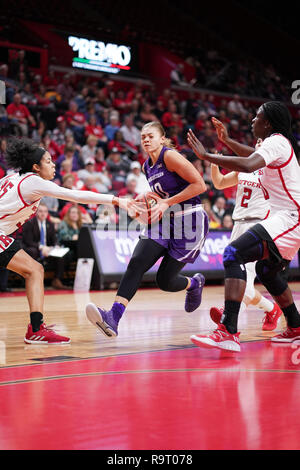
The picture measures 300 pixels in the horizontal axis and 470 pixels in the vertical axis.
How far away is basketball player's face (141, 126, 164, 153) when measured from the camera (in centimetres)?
568

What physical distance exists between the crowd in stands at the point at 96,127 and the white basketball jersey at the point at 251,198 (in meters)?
5.82

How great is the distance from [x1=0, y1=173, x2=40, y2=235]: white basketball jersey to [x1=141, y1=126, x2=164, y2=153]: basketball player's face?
0.99m

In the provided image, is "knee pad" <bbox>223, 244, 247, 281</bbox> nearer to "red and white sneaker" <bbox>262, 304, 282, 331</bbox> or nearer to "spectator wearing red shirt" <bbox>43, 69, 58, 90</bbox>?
"red and white sneaker" <bbox>262, 304, 282, 331</bbox>

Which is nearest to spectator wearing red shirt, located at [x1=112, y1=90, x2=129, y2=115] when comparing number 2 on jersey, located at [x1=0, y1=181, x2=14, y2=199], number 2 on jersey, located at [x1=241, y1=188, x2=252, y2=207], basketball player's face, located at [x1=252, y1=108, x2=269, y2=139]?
number 2 on jersey, located at [x1=241, y1=188, x2=252, y2=207]

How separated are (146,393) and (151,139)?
8.45ft

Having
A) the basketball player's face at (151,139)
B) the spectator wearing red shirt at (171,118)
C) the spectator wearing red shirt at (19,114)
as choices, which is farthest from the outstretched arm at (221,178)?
the spectator wearing red shirt at (171,118)

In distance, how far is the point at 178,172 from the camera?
18.5ft

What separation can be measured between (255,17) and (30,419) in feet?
→ 90.3

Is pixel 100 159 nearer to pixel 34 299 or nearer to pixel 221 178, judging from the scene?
pixel 221 178

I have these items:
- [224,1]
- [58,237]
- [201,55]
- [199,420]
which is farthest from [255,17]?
[199,420]

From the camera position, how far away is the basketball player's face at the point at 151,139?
5.68 meters

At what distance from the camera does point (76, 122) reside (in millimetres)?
16078

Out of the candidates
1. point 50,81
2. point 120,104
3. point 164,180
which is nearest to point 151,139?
point 164,180
